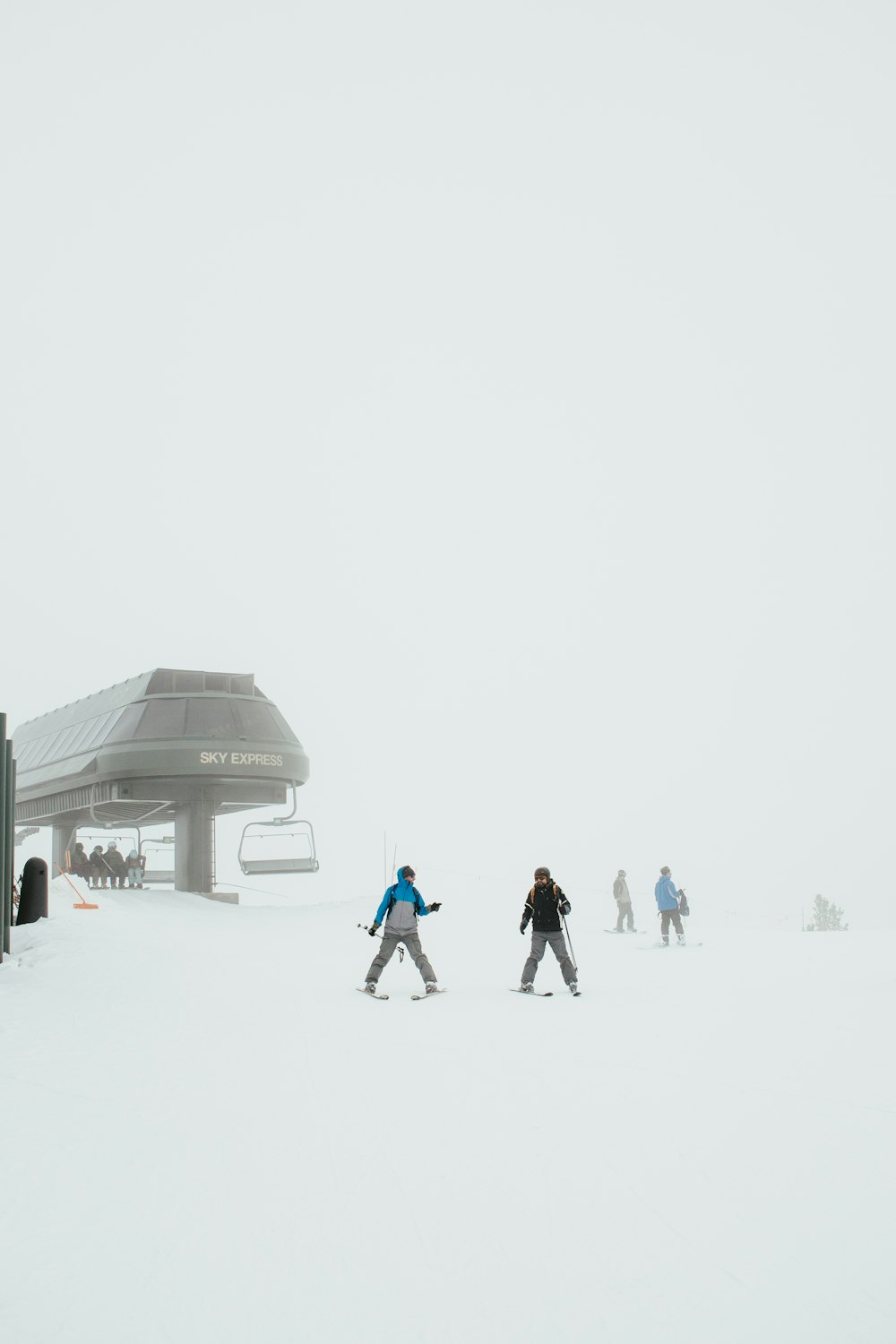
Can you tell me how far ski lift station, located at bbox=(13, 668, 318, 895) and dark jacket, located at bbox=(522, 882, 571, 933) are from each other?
1533 cm

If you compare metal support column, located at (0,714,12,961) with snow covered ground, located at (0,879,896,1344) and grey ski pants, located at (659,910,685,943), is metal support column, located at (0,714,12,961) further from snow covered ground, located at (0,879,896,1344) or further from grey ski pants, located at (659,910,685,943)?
grey ski pants, located at (659,910,685,943)

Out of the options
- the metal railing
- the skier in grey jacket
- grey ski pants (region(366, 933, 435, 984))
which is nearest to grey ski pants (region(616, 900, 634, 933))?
the skier in grey jacket

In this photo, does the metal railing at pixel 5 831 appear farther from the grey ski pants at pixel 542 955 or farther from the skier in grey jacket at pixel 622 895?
the skier in grey jacket at pixel 622 895

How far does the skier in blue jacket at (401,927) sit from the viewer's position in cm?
1284

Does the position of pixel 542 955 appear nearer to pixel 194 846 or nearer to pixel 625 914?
pixel 625 914

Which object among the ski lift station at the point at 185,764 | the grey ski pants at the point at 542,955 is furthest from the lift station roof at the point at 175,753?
the grey ski pants at the point at 542,955

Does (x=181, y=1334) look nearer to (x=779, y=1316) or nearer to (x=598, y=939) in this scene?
(x=779, y=1316)

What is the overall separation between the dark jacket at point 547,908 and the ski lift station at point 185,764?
50.3 ft

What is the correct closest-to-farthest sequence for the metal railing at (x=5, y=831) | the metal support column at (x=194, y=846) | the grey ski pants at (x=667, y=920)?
the metal railing at (x=5, y=831) < the grey ski pants at (x=667, y=920) < the metal support column at (x=194, y=846)

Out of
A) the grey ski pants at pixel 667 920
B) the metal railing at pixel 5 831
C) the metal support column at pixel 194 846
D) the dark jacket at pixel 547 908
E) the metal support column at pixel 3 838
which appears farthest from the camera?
the metal support column at pixel 194 846

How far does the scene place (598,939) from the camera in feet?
70.9

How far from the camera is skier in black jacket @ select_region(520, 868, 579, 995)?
1297 centimetres

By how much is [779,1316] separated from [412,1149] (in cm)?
269

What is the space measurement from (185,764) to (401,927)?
15.2 m
